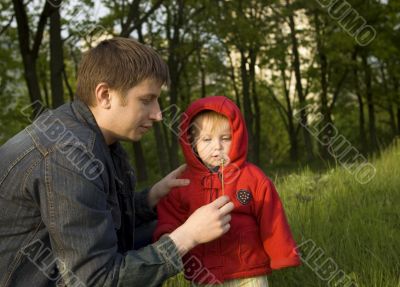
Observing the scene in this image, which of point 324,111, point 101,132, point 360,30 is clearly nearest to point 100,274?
point 101,132

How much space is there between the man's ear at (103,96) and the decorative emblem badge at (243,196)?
0.80 meters

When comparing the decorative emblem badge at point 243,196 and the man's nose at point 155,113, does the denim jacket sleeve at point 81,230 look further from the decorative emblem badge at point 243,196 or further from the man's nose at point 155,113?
the decorative emblem badge at point 243,196

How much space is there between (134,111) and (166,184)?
66 centimetres

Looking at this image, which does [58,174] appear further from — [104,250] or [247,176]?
[247,176]

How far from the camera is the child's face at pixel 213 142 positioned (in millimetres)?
2836

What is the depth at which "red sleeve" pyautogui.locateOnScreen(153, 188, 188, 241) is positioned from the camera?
288 centimetres

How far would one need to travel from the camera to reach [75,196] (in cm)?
211

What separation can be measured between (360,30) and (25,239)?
→ 68.4 feet

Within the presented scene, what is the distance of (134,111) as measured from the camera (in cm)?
248

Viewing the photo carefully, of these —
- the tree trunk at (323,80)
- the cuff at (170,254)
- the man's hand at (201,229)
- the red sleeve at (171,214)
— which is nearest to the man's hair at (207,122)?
the red sleeve at (171,214)

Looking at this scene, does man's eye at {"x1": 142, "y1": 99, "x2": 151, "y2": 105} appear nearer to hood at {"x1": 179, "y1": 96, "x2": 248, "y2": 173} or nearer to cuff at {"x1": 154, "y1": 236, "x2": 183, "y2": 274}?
hood at {"x1": 179, "y1": 96, "x2": 248, "y2": 173}

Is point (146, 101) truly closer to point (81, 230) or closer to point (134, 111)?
point (134, 111)

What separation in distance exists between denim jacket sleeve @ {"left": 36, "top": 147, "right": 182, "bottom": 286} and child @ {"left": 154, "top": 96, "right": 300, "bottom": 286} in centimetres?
65

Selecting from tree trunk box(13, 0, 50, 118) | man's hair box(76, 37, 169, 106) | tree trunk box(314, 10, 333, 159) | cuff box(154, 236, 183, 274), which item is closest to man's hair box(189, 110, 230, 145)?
man's hair box(76, 37, 169, 106)
